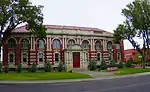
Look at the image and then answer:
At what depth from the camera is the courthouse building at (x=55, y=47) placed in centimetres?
4031

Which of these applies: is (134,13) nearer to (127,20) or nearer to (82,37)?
(127,20)

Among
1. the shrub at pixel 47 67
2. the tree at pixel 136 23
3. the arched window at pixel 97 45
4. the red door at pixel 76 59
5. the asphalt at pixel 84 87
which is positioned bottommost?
the asphalt at pixel 84 87

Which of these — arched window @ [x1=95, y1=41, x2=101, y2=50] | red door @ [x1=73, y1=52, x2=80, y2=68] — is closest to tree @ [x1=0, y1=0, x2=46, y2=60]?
red door @ [x1=73, y1=52, x2=80, y2=68]

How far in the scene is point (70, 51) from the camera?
135 feet

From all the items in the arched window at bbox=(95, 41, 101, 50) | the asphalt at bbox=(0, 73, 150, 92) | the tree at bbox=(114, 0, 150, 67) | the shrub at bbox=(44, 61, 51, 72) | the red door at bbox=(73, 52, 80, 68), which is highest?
the tree at bbox=(114, 0, 150, 67)

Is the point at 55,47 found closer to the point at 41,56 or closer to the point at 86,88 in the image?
the point at 41,56

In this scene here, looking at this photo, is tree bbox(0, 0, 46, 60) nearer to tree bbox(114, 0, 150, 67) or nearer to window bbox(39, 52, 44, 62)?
window bbox(39, 52, 44, 62)

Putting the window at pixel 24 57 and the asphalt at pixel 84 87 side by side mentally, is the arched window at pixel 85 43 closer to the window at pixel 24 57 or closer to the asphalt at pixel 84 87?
the window at pixel 24 57

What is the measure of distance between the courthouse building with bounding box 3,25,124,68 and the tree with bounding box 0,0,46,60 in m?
6.63

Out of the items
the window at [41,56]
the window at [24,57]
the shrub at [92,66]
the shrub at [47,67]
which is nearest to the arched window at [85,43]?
the shrub at [92,66]

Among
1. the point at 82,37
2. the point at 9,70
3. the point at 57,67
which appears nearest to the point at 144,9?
the point at 82,37

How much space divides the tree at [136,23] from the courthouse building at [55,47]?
218 inches

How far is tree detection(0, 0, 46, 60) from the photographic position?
103 feet

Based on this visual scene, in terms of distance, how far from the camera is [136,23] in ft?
131
